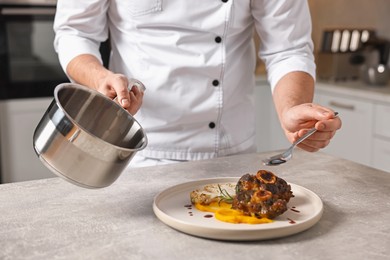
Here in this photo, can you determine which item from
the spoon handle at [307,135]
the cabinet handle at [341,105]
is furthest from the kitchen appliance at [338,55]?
the spoon handle at [307,135]

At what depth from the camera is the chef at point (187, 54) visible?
135 centimetres

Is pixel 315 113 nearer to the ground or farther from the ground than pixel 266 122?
farther from the ground

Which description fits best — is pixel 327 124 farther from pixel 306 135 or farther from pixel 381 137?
pixel 381 137

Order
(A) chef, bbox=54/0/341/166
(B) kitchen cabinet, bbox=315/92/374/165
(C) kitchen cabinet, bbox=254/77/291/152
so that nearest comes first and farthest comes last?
(A) chef, bbox=54/0/341/166 < (B) kitchen cabinet, bbox=315/92/374/165 < (C) kitchen cabinet, bbox=254/77/291/152

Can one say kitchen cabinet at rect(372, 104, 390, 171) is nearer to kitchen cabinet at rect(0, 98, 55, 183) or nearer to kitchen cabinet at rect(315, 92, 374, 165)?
kitchen cabinet at rect(315, 92, 374, 165)

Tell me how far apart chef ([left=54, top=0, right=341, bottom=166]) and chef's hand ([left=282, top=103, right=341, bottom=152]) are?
0.75ft

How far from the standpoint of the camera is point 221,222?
0.84 metres

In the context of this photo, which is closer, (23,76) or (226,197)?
(226,197)

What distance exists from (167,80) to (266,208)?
600 mm

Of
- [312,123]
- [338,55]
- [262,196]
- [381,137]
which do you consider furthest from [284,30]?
[338,55]

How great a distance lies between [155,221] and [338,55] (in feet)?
8.12

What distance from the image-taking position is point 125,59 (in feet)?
4.67

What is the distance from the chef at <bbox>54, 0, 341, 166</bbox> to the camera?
→ 1.35m

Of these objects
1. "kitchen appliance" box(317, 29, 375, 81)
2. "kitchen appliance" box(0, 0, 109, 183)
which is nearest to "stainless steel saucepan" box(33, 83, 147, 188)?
"kitchen appliance" box(0, 0, 109, 183)
